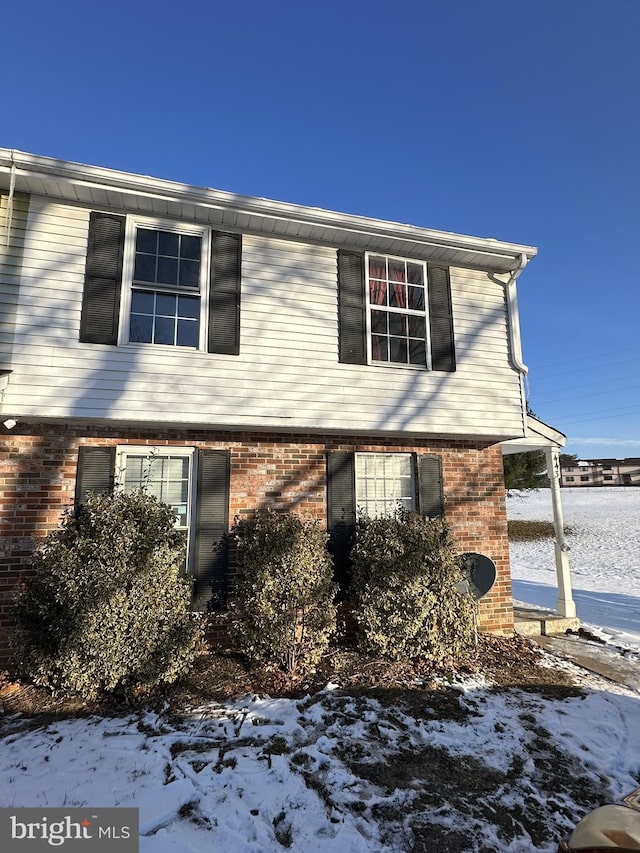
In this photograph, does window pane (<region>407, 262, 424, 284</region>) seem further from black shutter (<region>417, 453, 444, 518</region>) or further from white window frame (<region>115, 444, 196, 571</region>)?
white window frame (<region>115, 444, 196, 571</region>)

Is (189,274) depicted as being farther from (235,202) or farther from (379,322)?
(379,322)

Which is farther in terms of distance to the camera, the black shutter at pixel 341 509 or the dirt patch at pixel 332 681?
the black shutter at pixel 341 509

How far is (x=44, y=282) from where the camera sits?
17.6 ft

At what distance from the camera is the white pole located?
25.7ft

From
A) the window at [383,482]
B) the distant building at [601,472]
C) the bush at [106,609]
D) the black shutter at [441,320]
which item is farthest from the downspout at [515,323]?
the distant building at [601,472]

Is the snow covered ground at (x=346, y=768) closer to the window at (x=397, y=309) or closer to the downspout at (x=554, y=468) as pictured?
the downspout at (x=554, y=468)

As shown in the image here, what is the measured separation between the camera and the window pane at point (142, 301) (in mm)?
5859

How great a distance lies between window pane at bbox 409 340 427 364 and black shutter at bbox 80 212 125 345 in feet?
12.9

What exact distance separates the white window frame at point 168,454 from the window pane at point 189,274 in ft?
6.80

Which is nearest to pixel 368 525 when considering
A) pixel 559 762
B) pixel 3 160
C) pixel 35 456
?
pixel 559 762

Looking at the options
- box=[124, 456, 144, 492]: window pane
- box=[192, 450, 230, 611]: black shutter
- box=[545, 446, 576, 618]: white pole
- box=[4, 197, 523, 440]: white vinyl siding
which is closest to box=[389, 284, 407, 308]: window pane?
box=[4, 197, 523, 440]: white vinyl siding

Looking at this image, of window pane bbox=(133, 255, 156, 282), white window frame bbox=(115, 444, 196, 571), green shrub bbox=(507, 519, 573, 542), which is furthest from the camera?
green shrub bbox=(507, 519, 573, 542)

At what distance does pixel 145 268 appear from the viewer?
588 cm

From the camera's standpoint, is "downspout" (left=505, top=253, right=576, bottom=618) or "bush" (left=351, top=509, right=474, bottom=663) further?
"downspout" (left=505, top=253, right=576, bottom=618)
